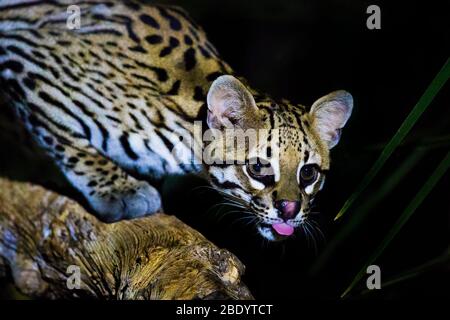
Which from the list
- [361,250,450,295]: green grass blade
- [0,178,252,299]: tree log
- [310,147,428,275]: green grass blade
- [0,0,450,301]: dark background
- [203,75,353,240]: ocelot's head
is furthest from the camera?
[0,0,450,301]: dark background

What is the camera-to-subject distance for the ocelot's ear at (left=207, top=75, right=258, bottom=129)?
118 inches

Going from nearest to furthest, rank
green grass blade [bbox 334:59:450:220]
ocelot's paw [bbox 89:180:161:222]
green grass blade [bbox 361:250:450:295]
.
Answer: green grass blade [bbox 334:59:450:220], green grass blade [bbox 361:250:450:295], ocelot's paw [bbox 89:180:161:222]

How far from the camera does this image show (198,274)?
97.3 inches

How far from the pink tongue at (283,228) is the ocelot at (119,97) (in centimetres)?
21

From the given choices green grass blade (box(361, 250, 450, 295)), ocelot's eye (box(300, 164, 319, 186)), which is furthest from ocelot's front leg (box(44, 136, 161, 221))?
green grass blade (box(361, 250, 450, 295))

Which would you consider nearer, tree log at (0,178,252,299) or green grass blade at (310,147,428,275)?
tree log at (0,178,252,299)

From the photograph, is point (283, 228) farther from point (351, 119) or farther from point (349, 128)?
point (351, 119)

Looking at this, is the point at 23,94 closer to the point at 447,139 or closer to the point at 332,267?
the point at 447,139

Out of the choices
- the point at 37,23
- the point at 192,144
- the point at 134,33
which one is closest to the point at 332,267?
the point at 192,144

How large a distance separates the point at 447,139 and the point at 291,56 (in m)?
3.93

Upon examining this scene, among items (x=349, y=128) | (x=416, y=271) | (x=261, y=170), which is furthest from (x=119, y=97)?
(x=349, y=128)

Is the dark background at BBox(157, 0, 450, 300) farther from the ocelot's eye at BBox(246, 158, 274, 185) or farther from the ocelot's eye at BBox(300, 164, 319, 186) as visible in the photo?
the ocelot's eye at BBox(246, 158, 274, 185)

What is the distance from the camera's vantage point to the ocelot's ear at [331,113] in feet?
10.2

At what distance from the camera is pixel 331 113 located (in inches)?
125
